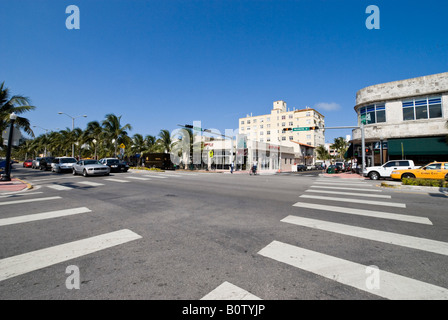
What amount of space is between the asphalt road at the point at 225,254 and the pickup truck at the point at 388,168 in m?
12.8

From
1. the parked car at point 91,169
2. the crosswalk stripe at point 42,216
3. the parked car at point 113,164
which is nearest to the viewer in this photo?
the crosswalk stripe at point 42,216

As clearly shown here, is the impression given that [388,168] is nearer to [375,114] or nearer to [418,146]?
[418,146]

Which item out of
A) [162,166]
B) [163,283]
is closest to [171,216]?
[163,283]

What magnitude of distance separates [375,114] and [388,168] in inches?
448

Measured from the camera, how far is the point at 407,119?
23188 mm

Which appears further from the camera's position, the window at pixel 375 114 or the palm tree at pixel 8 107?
the window at pixel 375 114

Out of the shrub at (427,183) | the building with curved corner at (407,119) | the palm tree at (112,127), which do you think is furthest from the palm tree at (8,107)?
the building with curved corner at (407,119)

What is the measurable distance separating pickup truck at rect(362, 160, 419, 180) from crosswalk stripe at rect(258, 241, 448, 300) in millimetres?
17578

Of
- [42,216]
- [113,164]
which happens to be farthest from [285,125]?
[42,216]

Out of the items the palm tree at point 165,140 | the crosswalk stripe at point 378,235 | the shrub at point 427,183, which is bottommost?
the crosswalk stripe at point 378,235

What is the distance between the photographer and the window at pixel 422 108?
21.8 meters

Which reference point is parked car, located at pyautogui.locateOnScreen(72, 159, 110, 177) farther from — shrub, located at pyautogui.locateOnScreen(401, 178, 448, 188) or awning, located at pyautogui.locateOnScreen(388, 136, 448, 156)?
awning, located at pyautogui.locateOnScreen(388, 136, 448, 156)

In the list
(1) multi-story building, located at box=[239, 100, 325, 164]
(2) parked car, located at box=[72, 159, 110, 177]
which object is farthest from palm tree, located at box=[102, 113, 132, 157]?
(1) multi-story building, located at box=[239, 100, 325, 164]

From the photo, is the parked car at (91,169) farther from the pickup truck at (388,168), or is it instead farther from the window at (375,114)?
the window at (375,114)
